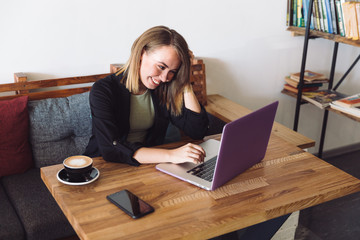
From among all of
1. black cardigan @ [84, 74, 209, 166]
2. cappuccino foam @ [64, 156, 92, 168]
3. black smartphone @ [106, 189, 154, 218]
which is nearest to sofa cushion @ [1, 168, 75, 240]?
black cardigan @ [84, 74, 209, 166]

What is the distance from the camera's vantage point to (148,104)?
5.96 ft

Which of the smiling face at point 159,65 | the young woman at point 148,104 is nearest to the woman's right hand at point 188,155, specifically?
the young woman at point 148,104

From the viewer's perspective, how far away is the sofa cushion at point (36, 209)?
1646 millimetres

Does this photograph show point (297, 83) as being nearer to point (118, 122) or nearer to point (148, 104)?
point (148, 104)

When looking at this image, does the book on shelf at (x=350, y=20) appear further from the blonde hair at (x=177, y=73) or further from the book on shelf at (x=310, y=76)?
the blonde hair at (x=177, y=73)

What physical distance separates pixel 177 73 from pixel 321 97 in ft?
4.44

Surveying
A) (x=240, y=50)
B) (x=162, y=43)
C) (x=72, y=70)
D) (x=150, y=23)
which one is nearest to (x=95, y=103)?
(x=162, y=43)

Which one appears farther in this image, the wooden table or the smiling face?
the smiling face

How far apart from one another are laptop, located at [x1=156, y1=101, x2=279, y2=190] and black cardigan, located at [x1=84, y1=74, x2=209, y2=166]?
17 cm

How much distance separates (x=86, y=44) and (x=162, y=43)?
791 millimetres

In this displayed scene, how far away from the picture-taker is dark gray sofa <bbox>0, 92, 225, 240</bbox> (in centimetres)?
165

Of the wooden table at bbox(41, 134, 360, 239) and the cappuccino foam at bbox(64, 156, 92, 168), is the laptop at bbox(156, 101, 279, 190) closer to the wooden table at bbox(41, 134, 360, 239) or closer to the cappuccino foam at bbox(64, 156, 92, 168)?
the wooden table at bbox(41, 134, 360, 239)

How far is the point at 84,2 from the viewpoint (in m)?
2.18

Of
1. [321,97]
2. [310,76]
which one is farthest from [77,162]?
[310,76]
